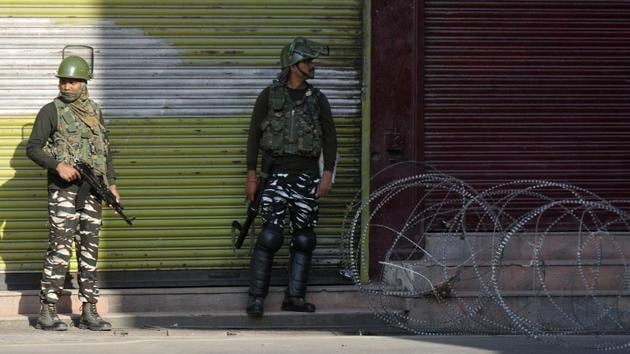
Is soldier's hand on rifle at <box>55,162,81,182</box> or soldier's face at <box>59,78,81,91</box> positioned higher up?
soldier's face at <box>59,78,81,91</box>

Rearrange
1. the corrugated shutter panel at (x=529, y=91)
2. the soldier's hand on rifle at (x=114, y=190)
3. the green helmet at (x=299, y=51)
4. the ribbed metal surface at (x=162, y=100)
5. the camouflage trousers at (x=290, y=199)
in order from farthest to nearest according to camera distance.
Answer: the corrugated shutter panel at (x=529, y=91) → the ribbed metal surface at (x=162, y=100) → the camouflage trousers at (x=290, y=199) → the green helmet at (x=299, y=51) → the soldier's hand on rifle at (x=114, y=190)

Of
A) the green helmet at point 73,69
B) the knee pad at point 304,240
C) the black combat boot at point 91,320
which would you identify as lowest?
the black combat boot at point 91,320

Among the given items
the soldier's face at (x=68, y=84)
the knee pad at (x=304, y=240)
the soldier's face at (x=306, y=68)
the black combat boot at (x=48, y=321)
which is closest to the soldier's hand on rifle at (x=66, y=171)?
the soldier's face at (x=68, y=84)

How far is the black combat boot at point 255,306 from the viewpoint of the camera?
1065 centimetres

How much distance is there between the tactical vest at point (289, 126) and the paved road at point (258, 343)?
1534mm

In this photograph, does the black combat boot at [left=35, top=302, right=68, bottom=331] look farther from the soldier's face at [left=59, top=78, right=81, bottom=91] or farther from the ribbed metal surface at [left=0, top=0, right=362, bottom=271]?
the soldier's face at [left=59, top=78, right=81, bottom=91]

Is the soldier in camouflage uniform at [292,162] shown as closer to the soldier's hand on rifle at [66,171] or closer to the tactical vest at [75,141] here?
the tactical vest at [75,141]

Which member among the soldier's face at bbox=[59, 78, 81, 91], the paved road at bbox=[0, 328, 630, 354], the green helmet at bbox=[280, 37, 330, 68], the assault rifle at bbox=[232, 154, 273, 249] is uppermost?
the green helmet at bbox=[280, 37, 330, 68]

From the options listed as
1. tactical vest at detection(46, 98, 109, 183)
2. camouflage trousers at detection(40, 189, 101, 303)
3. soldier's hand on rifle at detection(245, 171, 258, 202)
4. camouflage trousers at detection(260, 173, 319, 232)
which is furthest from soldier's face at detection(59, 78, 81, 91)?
camouflage trousers at detection(260, 173, 319, 232)

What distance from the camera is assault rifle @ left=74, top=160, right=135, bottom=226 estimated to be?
1012 cm

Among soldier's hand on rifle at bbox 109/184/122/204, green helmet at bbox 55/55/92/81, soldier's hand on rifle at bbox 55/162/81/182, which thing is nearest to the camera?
soldier's hand on rifle at bbox 55/162/81/182

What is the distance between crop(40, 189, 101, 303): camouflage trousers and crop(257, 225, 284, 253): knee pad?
4.45 feet

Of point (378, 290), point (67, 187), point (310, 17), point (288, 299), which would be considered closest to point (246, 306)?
point (288, 299)

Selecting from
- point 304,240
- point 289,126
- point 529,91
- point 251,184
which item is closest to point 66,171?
point 251,184
